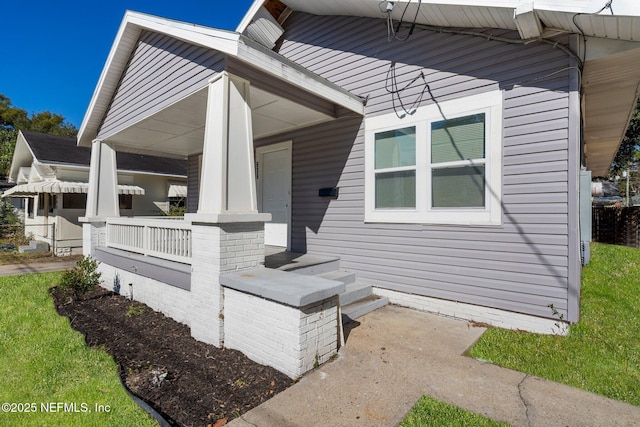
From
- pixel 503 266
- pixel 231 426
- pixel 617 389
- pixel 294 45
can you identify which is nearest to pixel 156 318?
pixel 231 426

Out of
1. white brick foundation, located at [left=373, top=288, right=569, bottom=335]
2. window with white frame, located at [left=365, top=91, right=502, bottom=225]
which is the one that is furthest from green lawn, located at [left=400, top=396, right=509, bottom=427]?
window with white frame, located at [left=365, top=91, right=502, bottom=225]

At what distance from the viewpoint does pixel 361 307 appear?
4.50 metres

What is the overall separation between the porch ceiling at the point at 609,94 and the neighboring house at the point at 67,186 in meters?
12.6

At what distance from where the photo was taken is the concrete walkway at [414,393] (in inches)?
90.4

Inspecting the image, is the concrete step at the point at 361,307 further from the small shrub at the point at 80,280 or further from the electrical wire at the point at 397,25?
the small shrub at the point at 80,280

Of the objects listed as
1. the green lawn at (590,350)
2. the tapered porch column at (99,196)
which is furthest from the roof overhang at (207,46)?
the green lawn at (590,350)

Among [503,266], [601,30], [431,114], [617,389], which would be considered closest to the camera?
[617,389]

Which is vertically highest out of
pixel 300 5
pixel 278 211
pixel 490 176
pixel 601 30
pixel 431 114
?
pixel 300 5

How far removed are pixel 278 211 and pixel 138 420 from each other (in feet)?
15.3

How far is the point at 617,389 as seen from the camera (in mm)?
2609

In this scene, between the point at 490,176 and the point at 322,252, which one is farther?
the point at 322,252

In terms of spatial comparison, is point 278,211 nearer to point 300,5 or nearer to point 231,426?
point 300,5

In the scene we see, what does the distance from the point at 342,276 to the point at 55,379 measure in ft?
11.4

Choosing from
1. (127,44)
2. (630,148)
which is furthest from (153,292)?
(630,148)
